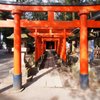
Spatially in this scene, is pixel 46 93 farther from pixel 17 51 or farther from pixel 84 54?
pixel 84 54

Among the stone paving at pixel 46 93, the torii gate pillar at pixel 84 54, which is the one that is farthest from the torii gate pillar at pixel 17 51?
the torii gate pillar at pixel 84 54

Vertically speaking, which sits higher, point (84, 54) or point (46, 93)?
point (84, 54)

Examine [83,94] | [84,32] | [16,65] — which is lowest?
[83,94]

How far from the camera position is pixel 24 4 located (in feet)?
30.0

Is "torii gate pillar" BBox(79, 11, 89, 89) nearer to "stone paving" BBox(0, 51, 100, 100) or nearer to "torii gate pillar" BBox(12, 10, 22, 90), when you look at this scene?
"stone paving" BBox(0, 51, 100, 100)

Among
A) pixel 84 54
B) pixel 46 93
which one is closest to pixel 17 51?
pixel 46 93

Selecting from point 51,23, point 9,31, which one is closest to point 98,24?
point 51,23

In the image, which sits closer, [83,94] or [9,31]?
[83,94]

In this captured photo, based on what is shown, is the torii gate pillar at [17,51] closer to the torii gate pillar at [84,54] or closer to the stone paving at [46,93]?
the stone paving at [46,93]

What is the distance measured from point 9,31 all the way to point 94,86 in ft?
89.0

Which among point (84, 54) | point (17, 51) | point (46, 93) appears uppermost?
point (17, 51)

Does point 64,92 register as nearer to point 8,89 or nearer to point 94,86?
point 94,86

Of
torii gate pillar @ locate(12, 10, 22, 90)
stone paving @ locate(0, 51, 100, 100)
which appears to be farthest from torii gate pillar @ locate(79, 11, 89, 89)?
torii gate pillar @ locate(12, 10, 22, 90)

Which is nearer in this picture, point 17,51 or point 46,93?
point 46,93
